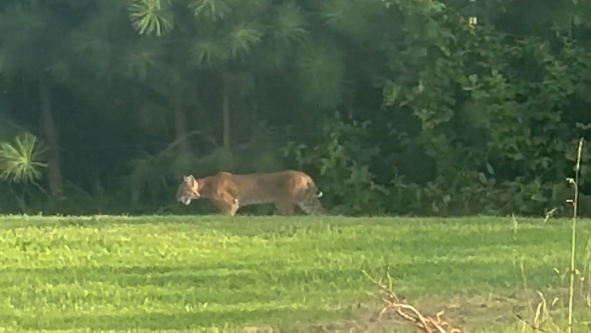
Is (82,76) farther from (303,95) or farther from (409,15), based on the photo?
(409,15)

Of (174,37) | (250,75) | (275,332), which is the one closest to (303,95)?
(250,75)

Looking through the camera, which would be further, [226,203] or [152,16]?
[152,16]

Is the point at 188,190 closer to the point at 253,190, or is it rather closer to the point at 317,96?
the point at 253,190

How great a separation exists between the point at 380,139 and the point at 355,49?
3.28 ft

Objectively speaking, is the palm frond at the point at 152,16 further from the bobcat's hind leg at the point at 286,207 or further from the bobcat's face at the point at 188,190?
the bobcat's hind leg at the point at 286,207

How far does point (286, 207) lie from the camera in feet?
35.4

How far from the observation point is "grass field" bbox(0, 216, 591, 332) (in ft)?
16.6

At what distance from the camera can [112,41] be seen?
11.7 m

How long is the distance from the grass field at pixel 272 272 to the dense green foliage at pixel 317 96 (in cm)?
337

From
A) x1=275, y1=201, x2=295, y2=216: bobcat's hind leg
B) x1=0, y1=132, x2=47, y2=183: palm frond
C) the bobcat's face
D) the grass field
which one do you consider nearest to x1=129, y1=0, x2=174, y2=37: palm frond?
the bobcat's face

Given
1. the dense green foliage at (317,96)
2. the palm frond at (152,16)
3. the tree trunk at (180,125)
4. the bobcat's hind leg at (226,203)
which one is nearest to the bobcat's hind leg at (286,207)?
the bobcat's hind leg at (226,203)

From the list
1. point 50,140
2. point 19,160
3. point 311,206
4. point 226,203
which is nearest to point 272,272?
point 226,203

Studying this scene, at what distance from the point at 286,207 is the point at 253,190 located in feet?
1.18

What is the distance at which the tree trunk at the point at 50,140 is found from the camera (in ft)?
41.2
